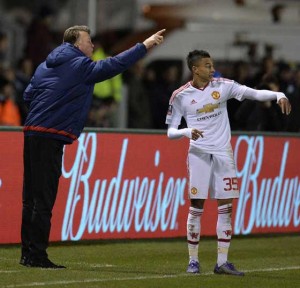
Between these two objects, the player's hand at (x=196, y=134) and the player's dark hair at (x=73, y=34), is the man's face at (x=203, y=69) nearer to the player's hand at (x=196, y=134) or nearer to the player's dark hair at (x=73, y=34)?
the player's hand at (x=196, y=134)

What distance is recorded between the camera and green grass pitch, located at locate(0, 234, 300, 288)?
39.1ft

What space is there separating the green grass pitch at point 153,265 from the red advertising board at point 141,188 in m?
0.22

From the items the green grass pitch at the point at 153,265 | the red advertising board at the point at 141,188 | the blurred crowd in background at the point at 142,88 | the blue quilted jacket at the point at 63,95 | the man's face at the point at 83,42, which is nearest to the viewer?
the green grass pitch at the point at 153,265

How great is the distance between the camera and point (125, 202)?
15.9 metres

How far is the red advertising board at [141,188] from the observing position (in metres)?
15.1

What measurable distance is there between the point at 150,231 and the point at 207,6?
29.7 feet

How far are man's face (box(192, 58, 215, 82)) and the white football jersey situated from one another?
13 cm

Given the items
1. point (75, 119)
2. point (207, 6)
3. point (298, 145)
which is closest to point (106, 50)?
point (207, 6)

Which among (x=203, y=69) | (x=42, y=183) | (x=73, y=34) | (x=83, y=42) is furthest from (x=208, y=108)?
(x=42, y=183)

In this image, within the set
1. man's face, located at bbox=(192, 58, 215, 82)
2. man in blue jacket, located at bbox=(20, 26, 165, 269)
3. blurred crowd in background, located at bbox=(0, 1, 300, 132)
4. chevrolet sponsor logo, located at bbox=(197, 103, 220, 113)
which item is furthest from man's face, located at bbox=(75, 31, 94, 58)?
blurred crowd in background, located at bbox=(0, 1, 300, 132)

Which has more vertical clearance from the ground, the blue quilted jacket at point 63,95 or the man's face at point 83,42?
the man's face at point 83,42

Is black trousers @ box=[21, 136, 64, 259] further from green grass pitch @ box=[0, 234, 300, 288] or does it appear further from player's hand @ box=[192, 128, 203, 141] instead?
player's hand @ box=[192, 128, 203, 141]

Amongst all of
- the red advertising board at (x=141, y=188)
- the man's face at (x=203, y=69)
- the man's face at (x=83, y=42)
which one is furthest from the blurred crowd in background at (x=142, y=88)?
the man's face at (x=83, y=42)

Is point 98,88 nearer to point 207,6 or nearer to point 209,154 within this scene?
point 207,6
